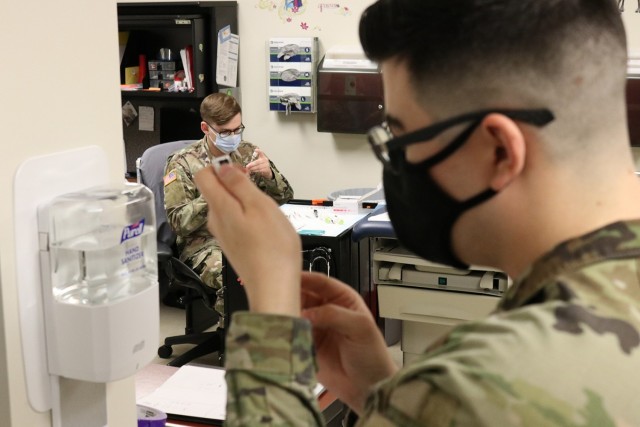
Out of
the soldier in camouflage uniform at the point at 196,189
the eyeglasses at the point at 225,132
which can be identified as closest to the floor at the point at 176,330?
the soldier in camouflage uniform at the point at 196,189

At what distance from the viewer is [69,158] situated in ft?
3.72

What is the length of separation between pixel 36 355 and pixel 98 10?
0.51 metres

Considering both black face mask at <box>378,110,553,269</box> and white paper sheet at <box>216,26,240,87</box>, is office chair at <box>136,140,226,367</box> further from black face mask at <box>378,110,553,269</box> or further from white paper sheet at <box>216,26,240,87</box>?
black face mask at <box>378,110,553,269</box>

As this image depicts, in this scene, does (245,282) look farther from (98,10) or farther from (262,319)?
(98,10)

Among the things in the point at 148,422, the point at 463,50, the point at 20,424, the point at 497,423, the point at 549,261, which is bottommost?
the point at 148,422

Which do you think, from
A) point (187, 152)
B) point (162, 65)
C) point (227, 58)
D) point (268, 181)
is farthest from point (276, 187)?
point (162, 65)

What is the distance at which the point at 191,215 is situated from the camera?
149 inches

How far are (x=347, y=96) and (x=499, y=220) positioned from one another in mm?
3744

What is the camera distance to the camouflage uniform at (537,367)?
25.2 inches

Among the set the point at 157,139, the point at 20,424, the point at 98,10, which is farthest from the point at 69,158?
the point at 157,139

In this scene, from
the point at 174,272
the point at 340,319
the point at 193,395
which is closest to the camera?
the point at 340,319

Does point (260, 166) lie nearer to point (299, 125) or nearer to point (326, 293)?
point (299, 125)

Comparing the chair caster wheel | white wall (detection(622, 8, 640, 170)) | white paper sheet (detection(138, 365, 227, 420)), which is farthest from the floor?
white paper sheet (detection(138, 365, 227, 420))

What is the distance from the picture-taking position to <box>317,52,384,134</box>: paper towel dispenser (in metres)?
4.40
